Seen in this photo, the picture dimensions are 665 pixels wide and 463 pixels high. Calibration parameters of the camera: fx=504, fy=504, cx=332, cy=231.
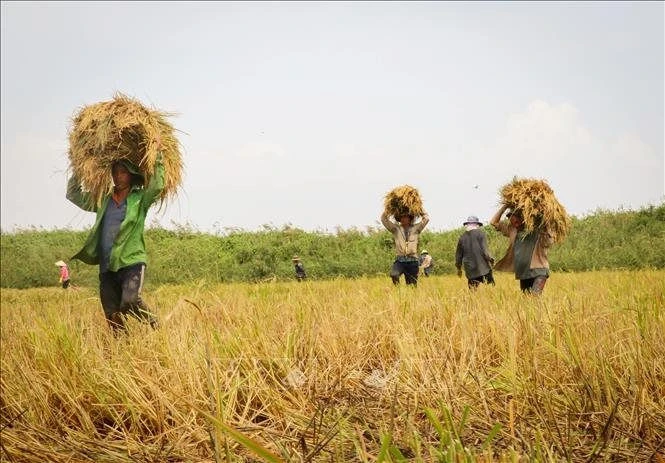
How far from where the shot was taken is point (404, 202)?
8961 mm

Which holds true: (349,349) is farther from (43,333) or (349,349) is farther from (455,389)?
(43,333)

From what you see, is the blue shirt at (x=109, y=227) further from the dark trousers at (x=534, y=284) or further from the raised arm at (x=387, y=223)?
the raised arm at (x=387, y=223)

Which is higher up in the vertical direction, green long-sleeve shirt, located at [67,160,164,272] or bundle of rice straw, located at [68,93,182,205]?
bundle of rice straw, located at [68,93,182,205]

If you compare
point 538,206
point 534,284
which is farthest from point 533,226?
point 534,284

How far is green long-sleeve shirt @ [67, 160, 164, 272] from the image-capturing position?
4.54 meters

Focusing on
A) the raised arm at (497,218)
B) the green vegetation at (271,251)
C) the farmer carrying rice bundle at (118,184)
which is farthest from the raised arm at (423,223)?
the green vegetation at (271,251)

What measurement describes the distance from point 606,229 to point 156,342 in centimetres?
1947

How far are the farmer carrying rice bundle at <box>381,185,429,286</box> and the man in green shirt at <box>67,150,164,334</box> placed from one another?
15.1 ft

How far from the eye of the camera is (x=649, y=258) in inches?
524

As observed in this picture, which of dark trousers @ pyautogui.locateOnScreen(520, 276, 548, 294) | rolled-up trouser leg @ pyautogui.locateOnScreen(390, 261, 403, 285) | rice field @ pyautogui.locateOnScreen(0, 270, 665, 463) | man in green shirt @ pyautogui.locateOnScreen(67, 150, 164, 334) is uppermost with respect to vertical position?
man in green shirt @ pyautogui.locateOnScreen(67, 150, 164, 334)

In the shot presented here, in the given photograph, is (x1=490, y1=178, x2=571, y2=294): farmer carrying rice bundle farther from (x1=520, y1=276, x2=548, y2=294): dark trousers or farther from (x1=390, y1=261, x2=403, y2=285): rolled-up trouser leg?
(x1=390, y1=261, x2=403, y2=285): rolled-up trouser leg

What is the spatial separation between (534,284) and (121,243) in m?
4.81

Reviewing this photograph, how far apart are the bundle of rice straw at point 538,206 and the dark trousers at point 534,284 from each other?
2.03 feet

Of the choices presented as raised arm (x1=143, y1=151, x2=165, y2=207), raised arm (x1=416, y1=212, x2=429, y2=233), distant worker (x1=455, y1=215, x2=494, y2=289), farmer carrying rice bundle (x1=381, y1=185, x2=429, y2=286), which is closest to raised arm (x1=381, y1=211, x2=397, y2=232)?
farmer carrying rice bundle (x1=381, y1=185, x2=429, y2=286)
